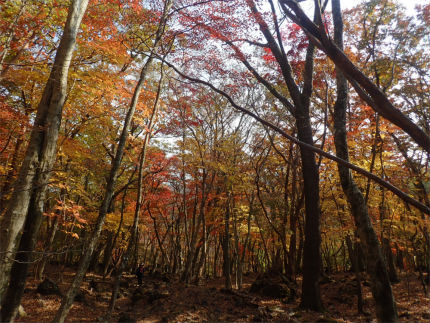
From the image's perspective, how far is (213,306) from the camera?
838 centimetres

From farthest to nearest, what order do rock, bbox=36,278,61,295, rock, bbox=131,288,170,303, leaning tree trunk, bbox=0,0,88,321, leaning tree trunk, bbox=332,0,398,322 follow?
rock, bbox=36,278,61,295 < rock, bbox=131,288,170,303 < leaning tree trunk, bbox=332,0,398,322 < leaning tree trunk, bbox=0,0,88,321

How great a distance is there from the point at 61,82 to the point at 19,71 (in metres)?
5.53

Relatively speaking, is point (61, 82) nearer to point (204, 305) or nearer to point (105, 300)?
point (204, 305)

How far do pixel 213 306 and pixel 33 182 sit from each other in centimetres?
718

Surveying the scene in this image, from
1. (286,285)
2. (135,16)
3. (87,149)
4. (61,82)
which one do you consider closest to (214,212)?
(286,285)

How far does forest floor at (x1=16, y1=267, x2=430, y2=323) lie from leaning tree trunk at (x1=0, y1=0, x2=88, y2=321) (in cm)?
411

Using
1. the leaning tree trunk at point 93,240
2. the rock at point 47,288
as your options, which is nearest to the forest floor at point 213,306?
the rock at point 47,288

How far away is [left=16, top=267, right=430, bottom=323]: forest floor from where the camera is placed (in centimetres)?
698

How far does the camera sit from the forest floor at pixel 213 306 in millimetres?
6980

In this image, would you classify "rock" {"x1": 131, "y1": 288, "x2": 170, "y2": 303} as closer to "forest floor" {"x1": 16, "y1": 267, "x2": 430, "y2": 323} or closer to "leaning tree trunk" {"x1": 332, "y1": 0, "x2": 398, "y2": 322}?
"forest floor" {"x1": 16, "y1": 267, "x2": 430, "y2": 323}

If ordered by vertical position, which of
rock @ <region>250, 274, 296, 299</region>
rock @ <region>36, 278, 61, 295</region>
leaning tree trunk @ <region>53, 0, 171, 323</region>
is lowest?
rock @ <region>36, 278, 61, 295</region>

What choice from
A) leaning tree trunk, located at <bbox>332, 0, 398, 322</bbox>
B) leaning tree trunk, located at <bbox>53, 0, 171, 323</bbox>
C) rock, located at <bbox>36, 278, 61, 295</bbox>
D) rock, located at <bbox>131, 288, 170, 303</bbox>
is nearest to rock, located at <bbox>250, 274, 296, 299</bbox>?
rock, located at <bbox>131, 288, 170, 303</bbox>

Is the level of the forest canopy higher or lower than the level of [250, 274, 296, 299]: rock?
→ higher

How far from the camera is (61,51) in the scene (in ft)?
15.1
